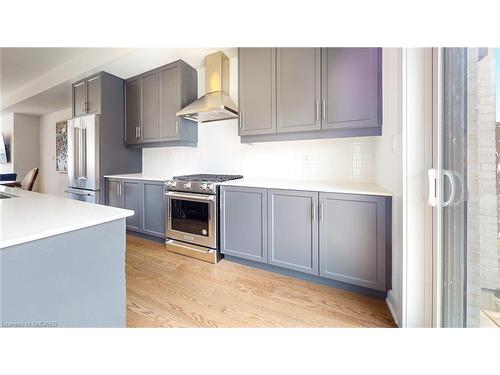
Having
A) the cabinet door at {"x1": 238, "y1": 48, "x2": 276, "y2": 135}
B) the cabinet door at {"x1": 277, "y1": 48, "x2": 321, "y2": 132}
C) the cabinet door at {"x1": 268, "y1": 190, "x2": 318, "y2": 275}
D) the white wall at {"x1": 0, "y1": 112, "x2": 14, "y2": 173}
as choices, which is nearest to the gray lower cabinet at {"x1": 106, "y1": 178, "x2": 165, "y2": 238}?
the cabinet door at {"x1": 238, "y1": 48, "x2": 276, "y2": 135}

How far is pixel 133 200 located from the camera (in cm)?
296

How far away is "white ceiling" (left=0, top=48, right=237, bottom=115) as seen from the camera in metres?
2.64

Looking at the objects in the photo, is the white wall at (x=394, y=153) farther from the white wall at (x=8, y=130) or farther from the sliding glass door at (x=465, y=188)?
the white wall at (x=8, y=130)

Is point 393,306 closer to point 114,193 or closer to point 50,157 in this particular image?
point 114,193

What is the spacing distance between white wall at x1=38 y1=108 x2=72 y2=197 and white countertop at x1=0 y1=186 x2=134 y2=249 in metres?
4.95

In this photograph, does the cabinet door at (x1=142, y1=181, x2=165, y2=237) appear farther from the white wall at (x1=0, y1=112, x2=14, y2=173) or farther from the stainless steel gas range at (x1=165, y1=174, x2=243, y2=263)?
the white wall at (x1=0, y1=112, x2=14, y2=173)

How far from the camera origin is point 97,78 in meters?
3.08

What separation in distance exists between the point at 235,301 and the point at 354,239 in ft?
3.30

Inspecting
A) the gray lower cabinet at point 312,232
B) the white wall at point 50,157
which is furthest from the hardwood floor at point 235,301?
the white wall at point 50,157

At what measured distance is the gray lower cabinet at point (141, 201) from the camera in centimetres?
275
